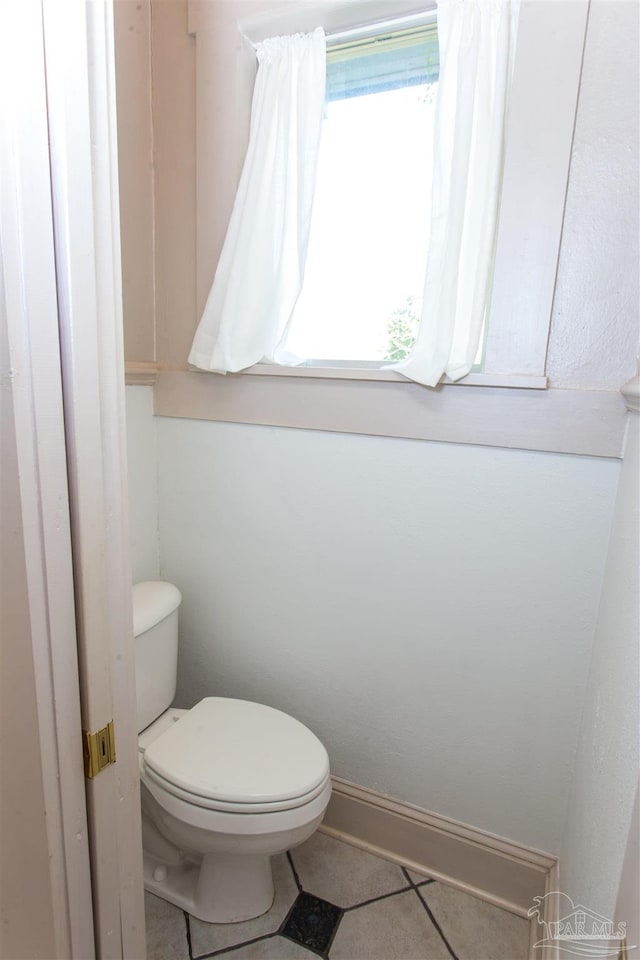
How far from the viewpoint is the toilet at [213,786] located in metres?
1.16

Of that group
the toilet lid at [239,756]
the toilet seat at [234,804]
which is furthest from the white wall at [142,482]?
the toilet seat at [234,804]

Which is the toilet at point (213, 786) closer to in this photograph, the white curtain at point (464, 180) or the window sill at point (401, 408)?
the window sill at point (401, 408)

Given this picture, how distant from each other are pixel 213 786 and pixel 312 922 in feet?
1.64

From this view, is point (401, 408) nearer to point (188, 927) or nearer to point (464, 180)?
point (464, 180)

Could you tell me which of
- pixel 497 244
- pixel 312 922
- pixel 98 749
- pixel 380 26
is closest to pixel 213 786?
pixel 312 922

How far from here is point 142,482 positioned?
64.3 inches

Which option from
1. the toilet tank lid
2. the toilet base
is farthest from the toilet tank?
the toilet base

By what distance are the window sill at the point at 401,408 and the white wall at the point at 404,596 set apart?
0.04m

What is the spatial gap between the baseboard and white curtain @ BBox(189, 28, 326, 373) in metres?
1.28

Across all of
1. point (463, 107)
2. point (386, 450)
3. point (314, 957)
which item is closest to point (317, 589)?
point (386, 450)

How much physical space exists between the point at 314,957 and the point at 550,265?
1646mm

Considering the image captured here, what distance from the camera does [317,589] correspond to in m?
1.50

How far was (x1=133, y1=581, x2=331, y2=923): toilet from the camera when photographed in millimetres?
1162

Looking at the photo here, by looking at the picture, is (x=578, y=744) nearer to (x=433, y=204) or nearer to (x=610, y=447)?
(x=610, y=447)
